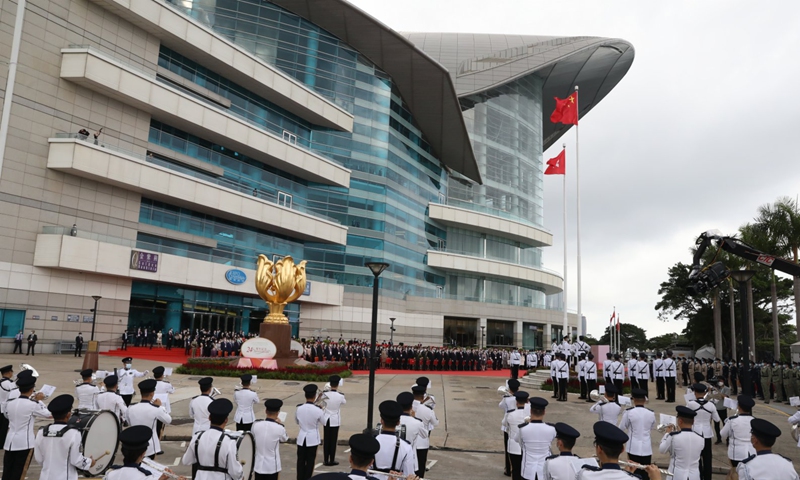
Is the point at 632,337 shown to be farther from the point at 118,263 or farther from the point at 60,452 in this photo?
the point at 60,452

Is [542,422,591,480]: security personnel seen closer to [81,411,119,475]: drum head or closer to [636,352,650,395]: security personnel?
[81,411,119,475]: drum head

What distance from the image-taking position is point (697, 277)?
62.2 ft

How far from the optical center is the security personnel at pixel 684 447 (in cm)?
757

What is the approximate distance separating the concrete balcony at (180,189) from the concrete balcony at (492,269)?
13957 millimetres

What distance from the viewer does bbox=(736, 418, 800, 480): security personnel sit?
5.81 meters

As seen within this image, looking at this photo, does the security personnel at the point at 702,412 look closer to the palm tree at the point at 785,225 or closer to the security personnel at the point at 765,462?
the security personnel at the point at 765,462

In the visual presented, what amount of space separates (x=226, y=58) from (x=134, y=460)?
4177cm

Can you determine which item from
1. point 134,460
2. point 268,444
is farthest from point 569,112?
point 134,460

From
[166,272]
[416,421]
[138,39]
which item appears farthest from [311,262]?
[416,421]

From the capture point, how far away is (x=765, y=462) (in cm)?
592

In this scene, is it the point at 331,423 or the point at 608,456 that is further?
the point at 331,423

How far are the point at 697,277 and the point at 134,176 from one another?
33.2m

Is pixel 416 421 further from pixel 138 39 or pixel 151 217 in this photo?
pixel 138 39

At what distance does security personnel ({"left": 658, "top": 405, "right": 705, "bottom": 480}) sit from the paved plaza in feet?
12.3
